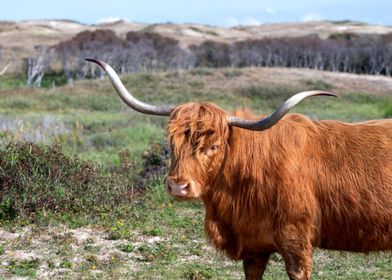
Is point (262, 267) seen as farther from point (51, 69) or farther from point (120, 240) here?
point (51, 69)

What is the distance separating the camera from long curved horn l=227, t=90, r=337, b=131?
5574mm

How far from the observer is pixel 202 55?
63.8 m

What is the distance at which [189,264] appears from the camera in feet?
28.0

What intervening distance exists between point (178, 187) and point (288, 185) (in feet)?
3.14

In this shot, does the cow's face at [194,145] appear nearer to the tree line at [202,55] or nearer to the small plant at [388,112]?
the small plant at [388,112]

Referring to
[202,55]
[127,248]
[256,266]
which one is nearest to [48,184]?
[127,248]

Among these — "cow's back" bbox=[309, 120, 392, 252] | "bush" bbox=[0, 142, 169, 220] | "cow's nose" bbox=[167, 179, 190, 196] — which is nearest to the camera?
"cow's nose" bbox=[167, 179, 190, 196]

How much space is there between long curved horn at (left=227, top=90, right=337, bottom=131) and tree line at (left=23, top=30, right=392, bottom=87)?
2016 inches

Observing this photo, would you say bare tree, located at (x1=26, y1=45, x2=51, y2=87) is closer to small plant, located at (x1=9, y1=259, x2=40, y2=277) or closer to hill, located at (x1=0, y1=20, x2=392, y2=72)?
hill, located at (x1=0, y1=20, x2=392, y2=72)

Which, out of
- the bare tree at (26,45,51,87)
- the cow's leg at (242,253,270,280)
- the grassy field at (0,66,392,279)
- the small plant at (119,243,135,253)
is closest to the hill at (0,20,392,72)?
the bare tree at (26,45,51,87)

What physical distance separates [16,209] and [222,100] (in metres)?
24.9

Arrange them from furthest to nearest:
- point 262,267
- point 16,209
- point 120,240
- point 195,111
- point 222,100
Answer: point 222,100 < point 16,209 < point 120,240 < point 262,267 < point 195,111

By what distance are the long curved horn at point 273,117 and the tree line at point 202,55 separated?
168 feet

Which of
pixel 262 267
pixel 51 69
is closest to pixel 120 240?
pixel 262 267
